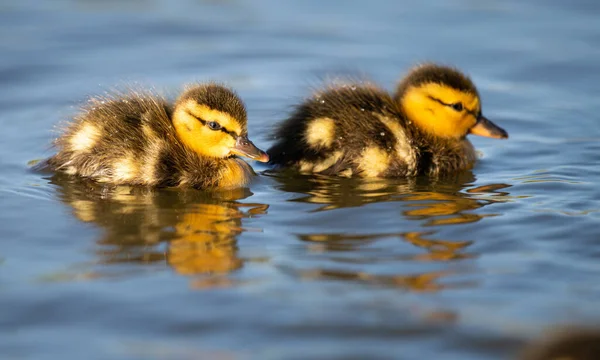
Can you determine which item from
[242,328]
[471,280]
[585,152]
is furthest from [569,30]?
[242,328]

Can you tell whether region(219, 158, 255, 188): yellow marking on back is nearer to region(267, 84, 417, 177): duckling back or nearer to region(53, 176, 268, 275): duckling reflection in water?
region(53, 176, 268, 275): duckling reflection in water

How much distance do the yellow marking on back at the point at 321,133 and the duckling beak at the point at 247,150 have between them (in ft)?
1.10

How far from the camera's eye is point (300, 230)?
481cm

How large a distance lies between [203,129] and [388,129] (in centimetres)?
104

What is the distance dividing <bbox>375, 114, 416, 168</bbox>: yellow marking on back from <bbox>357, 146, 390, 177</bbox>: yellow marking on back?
0.09 m

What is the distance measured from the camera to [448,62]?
26.4ft

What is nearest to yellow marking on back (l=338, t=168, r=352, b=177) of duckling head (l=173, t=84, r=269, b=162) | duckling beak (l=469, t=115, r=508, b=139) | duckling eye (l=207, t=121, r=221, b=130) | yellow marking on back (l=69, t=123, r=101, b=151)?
duckling head (l=173, t=84, r=269, b=162)

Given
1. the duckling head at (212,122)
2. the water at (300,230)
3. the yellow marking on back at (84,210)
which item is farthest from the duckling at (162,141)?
the yellow marking on back at (84,210)

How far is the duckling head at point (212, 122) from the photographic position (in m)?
5.46

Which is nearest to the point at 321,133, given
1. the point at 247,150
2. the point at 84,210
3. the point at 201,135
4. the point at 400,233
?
the point at 247,150

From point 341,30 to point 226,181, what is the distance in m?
3.72

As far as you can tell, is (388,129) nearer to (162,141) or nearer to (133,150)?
(162,141)

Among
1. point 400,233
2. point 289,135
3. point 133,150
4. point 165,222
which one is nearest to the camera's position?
point 400,233

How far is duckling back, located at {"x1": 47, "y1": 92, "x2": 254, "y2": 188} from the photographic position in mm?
5422
